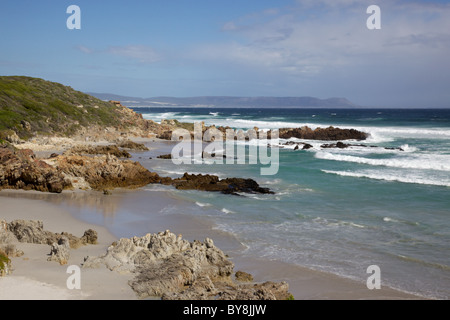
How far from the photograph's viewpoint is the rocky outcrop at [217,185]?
1641cm

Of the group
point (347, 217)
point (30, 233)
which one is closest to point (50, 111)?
point (30, 233)

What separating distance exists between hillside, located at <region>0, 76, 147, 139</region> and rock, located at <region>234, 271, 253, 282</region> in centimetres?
2358

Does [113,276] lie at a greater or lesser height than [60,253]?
lesser

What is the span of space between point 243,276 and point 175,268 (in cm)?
124

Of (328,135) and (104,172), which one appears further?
(328,135)

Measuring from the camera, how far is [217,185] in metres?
17.0

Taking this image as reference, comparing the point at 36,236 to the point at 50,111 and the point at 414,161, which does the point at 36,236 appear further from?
the point at 50,111

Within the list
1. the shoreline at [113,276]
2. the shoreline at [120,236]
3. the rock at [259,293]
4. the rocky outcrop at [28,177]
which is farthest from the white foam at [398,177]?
the rock at [259,293]

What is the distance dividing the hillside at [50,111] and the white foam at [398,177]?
20467mm

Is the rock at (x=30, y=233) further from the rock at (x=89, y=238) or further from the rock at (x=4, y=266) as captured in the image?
the rock at (x=4, y=266)

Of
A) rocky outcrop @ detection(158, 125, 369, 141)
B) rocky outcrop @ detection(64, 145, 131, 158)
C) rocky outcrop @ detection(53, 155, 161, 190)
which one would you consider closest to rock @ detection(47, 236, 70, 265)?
Result: rocky outcrop @ detection(53, 155, 161, 190)
